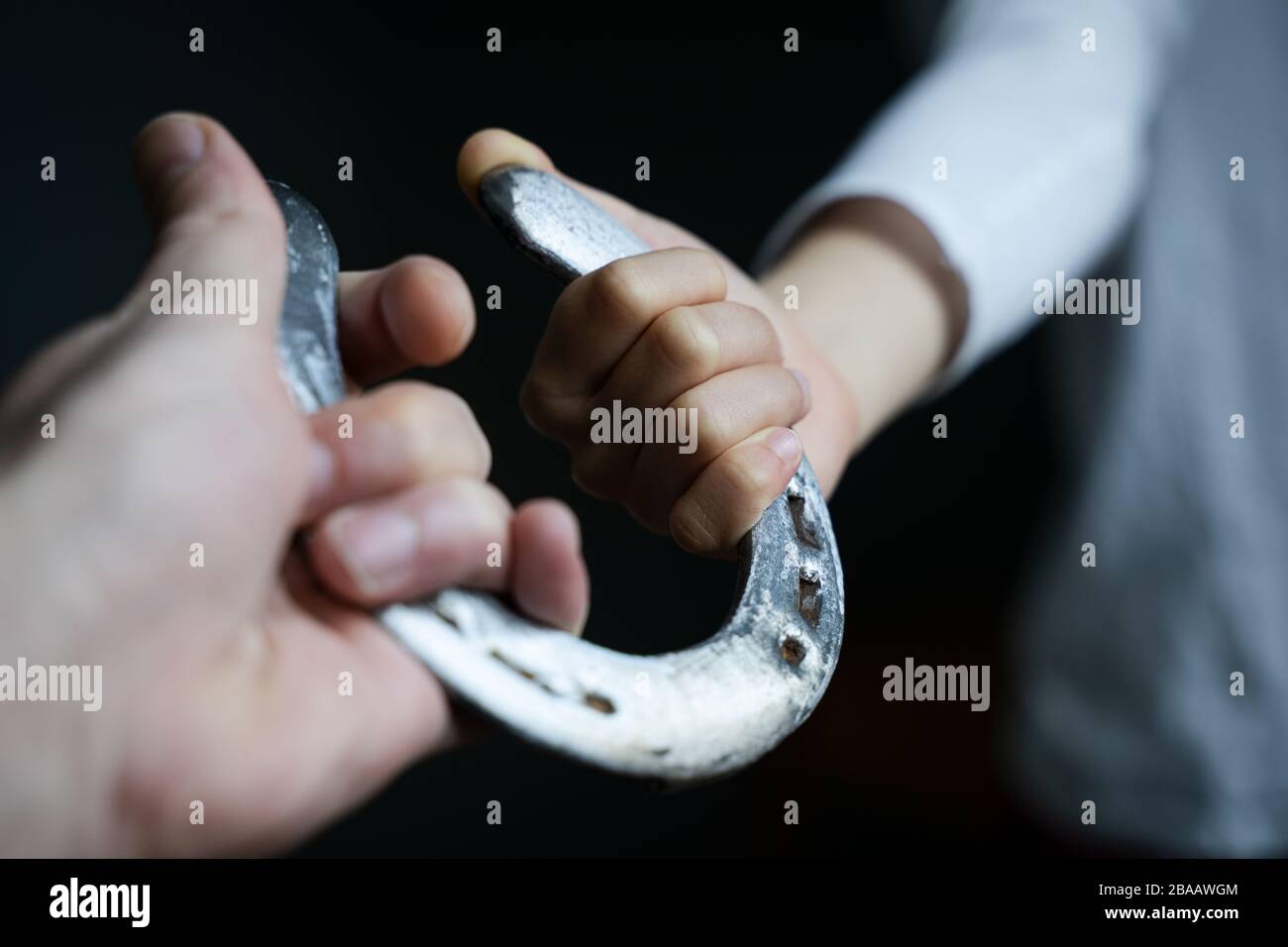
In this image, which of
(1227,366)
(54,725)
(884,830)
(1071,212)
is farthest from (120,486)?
(884,830)

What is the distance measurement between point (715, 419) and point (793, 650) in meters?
0.12

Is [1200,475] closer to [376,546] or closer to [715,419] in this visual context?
[715,419]

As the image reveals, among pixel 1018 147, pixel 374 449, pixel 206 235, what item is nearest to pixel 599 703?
pixel 374 449

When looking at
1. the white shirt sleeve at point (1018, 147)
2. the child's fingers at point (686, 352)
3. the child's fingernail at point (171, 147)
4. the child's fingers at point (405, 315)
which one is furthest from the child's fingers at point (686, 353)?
the white shirt sleeve at point (1018, 147)

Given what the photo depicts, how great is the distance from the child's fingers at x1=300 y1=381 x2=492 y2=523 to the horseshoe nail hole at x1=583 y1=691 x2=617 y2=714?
0.11 m

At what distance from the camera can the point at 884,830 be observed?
5.86 ft

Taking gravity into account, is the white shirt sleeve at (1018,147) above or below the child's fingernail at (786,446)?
above

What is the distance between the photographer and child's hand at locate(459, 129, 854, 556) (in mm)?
568

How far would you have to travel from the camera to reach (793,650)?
1.73 feet

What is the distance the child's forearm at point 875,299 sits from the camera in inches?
35.0

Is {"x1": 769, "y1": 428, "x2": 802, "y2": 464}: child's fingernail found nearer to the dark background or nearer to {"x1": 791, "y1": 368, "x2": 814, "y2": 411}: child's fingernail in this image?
{"x1": 791, "y1": 368, "x2": 814, "y2": 411}: child's fingernail

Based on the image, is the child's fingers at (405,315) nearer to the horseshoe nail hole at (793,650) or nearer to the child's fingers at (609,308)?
the child's fingers at (609,308)

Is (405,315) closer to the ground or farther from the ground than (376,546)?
farther from the ground

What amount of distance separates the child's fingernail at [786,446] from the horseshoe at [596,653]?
31mm
